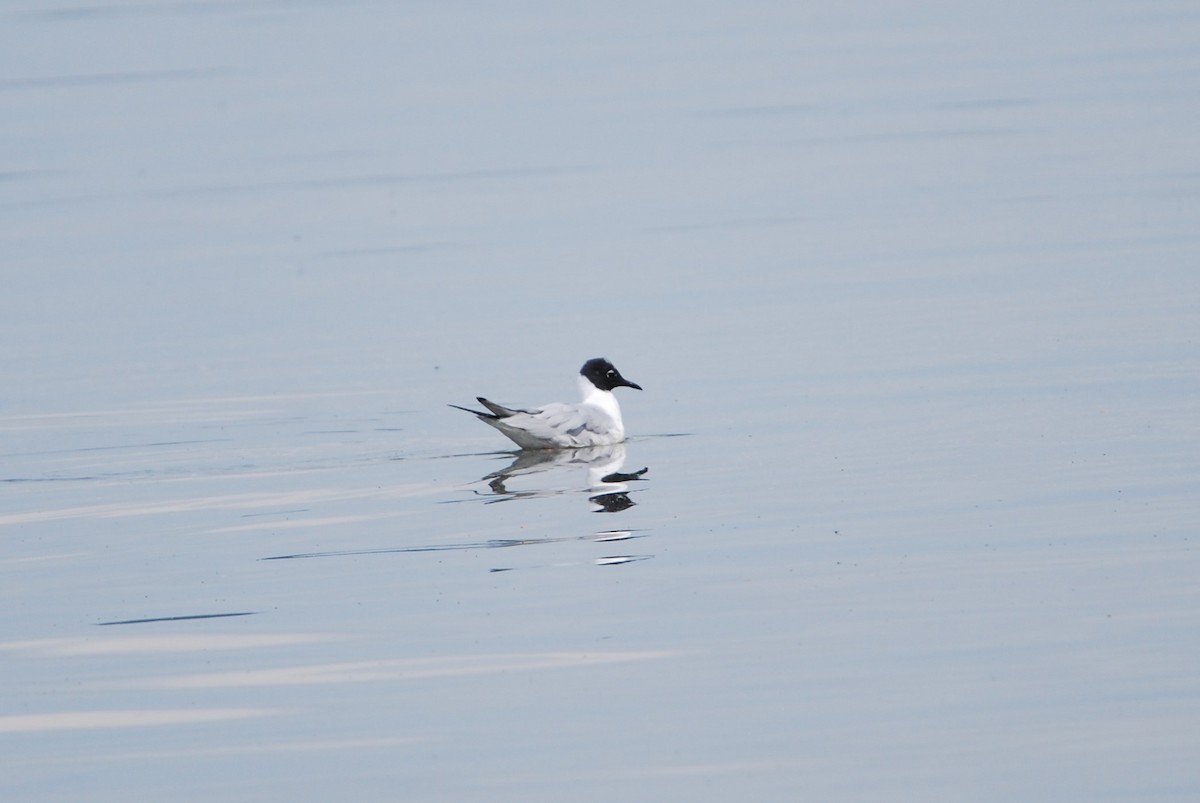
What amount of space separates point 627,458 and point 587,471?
0.34 m

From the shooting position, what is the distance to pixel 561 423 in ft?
50.6

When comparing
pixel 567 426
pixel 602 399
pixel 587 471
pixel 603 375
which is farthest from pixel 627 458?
pixel 603 375

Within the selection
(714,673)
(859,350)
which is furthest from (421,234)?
(714,673)

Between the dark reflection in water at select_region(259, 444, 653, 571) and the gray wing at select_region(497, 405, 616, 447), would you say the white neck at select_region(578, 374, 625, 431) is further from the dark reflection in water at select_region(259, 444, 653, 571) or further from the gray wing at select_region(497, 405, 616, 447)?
the dark reflection in water at select_region(259, 444, 653, 571)

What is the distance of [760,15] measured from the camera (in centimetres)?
5062

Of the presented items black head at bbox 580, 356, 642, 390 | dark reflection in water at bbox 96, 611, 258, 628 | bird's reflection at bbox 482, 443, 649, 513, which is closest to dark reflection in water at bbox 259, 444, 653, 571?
bird's reflection at bbox 482, 443, 649, 513

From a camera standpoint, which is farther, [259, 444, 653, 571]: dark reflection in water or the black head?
the black head

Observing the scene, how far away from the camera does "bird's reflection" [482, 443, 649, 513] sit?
1327 centimetres

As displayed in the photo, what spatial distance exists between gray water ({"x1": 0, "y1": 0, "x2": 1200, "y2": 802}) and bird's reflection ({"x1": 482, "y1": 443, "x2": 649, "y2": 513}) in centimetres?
5

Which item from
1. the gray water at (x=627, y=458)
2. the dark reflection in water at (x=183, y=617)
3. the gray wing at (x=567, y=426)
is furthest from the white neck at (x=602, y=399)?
the dark reflection in water at (x=183, y=617)

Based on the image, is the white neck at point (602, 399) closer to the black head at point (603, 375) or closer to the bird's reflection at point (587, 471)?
the black head at point (603, 375)

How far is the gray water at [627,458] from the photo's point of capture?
873cm

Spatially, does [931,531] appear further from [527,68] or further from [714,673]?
[527,68]

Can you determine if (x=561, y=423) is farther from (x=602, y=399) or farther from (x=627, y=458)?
(x=627, y=458)
